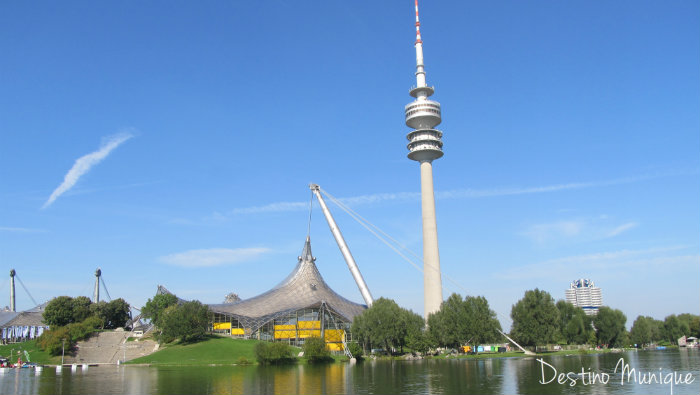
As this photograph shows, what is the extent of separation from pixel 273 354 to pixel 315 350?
575 cm

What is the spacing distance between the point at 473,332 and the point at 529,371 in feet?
97.0

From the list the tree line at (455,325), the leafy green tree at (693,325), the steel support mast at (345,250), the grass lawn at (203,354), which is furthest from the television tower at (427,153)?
the leafy green tree at (693,325)

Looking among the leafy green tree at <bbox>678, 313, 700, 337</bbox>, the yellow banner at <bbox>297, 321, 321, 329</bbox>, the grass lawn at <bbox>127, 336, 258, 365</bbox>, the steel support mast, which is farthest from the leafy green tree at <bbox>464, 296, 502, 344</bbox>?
the leafy green tree at <bbox>678, 313, 700, 337</bbox>

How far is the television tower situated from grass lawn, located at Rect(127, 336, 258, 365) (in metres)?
36.0

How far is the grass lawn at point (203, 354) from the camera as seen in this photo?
77.0 m

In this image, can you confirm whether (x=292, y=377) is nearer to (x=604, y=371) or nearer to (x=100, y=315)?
(x=604, y=371)

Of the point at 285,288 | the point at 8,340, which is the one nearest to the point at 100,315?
the point at 8,340

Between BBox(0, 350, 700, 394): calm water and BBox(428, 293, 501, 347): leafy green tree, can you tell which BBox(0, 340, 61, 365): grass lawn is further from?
BBox(428, 293, 501, 347): leafy green tree

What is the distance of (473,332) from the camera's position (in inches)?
3103

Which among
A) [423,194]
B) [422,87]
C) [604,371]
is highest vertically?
[422,87]

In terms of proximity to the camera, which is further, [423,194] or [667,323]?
[667,323]

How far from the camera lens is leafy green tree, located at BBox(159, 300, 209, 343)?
88250 mm

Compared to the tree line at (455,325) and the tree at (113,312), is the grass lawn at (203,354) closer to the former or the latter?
the tree line at (455,325)

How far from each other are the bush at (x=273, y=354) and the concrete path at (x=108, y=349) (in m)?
24.8
